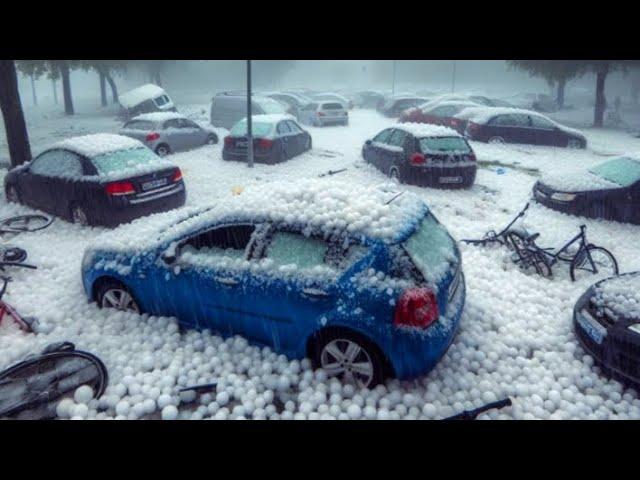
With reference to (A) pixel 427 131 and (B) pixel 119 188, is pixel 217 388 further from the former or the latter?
(A) pixel 427 131

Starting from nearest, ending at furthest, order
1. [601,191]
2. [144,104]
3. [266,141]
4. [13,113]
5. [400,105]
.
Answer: [601,191] < [13,113] < [266,141] < [144,104] < [400,105]

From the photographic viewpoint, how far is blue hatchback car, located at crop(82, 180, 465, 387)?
409cm

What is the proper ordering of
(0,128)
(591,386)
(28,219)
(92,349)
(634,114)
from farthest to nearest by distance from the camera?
(634,114) → (0,128) → (28,219) → (92,349) → (591,386)

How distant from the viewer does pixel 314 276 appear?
14.0 feet

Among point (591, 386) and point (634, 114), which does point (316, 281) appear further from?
point (634, 114)

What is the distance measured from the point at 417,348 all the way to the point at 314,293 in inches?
Result: 41.3

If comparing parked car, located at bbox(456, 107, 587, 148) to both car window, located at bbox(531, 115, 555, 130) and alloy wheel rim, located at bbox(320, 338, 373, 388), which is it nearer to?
car window, located at bbox(531, 115, 555, 130)

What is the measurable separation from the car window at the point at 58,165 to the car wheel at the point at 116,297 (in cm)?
378

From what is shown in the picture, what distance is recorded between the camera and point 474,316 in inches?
221

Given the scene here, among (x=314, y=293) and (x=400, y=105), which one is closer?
(x=314, y=293)

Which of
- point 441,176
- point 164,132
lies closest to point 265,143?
point 164,132

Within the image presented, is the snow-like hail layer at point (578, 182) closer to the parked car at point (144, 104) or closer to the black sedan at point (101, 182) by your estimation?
the black sedan at point (101, 182)

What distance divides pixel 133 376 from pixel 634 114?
38.6 metres

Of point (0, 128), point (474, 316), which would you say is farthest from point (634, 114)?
point (0, 128)
